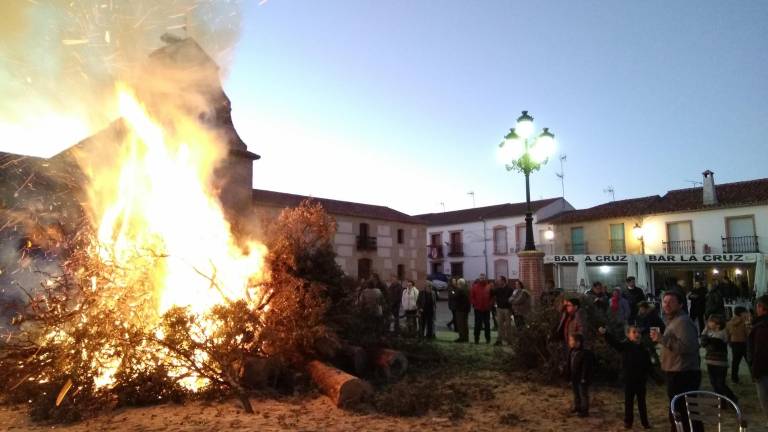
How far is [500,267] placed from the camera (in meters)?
41.7

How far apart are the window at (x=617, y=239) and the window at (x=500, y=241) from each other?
358 inches

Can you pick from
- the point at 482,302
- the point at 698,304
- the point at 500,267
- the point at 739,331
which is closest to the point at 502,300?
the point at 482,302

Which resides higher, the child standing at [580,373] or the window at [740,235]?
the window at [740,235]

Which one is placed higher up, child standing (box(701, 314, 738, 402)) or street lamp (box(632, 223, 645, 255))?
street lamp (box(632, 223, 645, 255))

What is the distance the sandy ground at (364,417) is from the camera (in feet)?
18.4

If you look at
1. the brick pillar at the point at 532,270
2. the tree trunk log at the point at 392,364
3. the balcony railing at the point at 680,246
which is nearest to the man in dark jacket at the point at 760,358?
the tree trunk log at the point at 392,364

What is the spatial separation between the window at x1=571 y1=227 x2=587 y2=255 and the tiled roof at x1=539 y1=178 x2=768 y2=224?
797mm

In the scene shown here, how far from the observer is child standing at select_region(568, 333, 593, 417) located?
612cm

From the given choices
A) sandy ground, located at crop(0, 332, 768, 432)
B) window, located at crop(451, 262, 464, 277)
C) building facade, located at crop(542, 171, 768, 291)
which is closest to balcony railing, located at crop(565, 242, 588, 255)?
building facade, located at crop(542, 171, 768, 291)

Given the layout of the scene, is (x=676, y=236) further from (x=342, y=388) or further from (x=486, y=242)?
(x=342, y=388)

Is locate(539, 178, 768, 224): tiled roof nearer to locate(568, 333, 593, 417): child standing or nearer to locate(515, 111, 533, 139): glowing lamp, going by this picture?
locate(515, 111, 533, 139): glowing lamp

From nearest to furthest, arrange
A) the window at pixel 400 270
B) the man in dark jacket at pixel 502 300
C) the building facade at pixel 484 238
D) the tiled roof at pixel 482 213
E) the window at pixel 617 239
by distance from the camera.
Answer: the man in dark jacket at pixel 502 300
the window at pixel 617 239
the window at pixel 400 270
the building facade at pixel 484 238
the tiled roof at pixel 482 213

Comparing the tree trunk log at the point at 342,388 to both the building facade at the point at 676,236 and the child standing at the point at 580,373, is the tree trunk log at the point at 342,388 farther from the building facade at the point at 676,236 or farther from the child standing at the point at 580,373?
the building facade at the point at 676,236

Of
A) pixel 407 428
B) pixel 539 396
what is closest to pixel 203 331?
pixel 407 428
